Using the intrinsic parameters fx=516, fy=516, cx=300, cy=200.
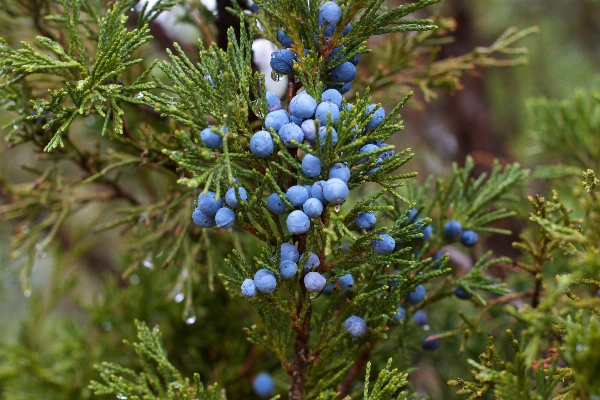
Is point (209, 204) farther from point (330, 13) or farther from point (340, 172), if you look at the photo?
point (330, 13)

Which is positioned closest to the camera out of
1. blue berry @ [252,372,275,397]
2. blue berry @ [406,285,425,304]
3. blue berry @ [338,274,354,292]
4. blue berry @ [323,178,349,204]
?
blue berry @ [323,178,349,204]

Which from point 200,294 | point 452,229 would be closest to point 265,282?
point 452,229

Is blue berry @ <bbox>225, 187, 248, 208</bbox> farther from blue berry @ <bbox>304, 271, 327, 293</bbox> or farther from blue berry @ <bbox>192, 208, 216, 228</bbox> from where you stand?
blue berry @ <bbox>304, 271, 327, 293</bbox>

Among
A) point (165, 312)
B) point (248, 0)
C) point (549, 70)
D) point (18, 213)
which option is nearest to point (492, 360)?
point (248, 0)

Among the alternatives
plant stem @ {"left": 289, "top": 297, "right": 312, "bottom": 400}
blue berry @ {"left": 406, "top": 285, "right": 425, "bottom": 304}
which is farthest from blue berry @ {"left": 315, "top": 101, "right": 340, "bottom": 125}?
blue berry @ {"left": 406, "top": 285, "right": 425, "bottom": 304}

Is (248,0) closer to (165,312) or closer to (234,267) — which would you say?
(234,267)
